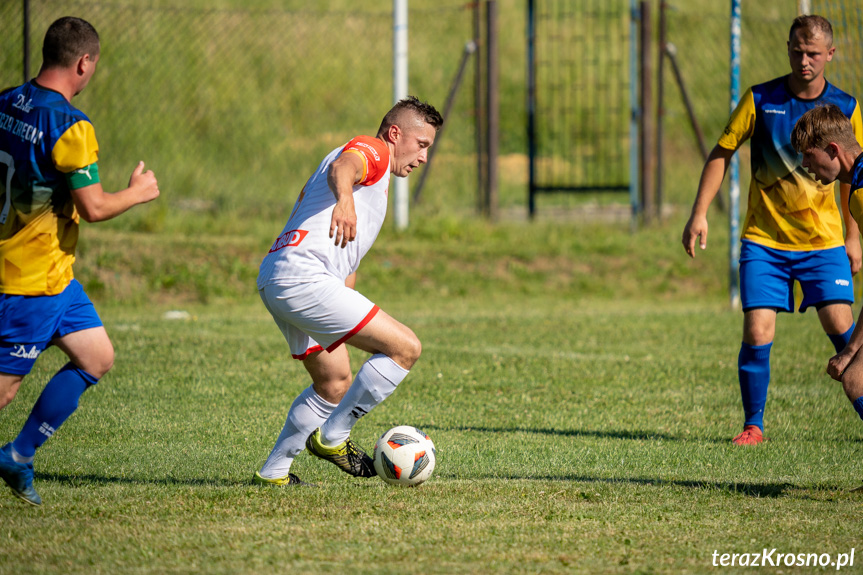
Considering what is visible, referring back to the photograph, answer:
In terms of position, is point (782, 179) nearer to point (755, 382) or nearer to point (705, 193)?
point (705, 193)

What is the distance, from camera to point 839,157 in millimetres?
4598

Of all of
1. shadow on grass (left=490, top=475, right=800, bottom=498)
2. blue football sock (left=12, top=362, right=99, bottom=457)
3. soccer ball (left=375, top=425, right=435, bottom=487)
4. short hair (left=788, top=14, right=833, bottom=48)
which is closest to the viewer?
blue football sock (left=12, top=362, right=99, bottom=457)

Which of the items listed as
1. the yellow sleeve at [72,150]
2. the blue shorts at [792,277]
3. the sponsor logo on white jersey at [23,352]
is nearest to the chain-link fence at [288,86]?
the blue shorts at [792,277]

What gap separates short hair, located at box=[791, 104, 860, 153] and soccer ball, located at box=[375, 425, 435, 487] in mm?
2322

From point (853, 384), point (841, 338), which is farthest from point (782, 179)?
point (853, 384)

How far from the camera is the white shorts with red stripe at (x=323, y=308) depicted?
4520mm

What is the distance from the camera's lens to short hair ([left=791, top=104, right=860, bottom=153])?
4.59 m

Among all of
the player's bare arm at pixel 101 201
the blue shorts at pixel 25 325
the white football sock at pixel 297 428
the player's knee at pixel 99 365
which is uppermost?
the player's bare arm at pixel 101 201

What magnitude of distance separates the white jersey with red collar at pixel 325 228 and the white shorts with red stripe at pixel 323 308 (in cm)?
5

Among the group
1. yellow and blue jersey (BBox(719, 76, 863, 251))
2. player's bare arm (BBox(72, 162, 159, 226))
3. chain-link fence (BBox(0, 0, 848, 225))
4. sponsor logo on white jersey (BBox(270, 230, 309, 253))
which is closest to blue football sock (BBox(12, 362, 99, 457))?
player's bare arm (BBox(72, 162, 159, 226))

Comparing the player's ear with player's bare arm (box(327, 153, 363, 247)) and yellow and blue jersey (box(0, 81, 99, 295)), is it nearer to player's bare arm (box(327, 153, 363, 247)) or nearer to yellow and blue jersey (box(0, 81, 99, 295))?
player's bare arm (box(327, 153, 363, 247))

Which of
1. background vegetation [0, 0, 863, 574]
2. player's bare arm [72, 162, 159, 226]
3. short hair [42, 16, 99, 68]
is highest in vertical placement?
short hair [42, 16, 99, 68]

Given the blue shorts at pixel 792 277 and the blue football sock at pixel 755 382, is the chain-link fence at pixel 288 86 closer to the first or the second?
the blue shorts at pixel 792 277

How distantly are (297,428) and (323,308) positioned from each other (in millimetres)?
700
